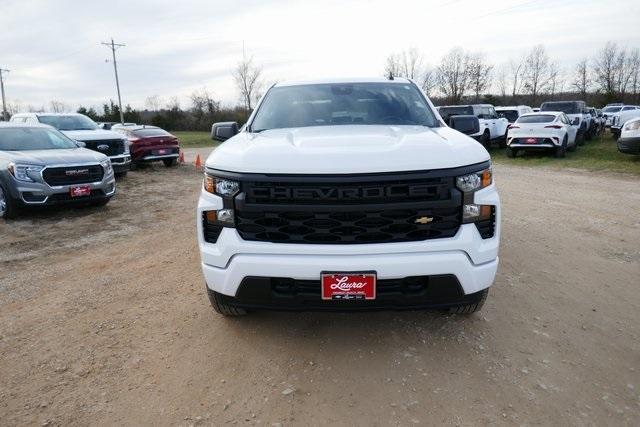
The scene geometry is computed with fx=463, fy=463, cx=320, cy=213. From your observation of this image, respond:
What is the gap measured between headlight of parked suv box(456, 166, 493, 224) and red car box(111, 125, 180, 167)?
45.9 ft

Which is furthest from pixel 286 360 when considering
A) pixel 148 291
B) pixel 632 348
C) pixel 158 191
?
pixel 158 191

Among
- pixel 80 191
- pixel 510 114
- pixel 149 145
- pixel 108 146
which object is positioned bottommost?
pixel 80 191

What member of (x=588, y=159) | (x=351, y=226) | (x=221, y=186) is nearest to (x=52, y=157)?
(x=221, y=186)

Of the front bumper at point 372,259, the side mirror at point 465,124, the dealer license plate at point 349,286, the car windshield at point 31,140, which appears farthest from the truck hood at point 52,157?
the dealer license plate at point 349,286

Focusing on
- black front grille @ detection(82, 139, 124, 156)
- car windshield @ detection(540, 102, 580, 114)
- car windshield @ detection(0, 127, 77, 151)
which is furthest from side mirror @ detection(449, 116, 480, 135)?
car windshield @ detection(540, 102, 580, 114)

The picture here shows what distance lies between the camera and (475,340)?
323 cm

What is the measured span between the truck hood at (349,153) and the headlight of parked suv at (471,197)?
9 cm

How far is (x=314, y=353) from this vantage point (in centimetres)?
311

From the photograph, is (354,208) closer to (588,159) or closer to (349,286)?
(349,286)

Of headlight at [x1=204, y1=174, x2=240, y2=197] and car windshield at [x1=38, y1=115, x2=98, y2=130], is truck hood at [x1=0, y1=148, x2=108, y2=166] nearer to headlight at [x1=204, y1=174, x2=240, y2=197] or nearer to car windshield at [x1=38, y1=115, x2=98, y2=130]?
car windshield at [x1=38, y1=115, x2=98, y2=130]

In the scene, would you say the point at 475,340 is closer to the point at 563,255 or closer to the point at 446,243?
the point at 446,243

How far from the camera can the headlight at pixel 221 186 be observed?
2.81m

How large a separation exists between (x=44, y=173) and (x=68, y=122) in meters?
6.43

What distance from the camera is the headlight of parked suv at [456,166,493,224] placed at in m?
2.75
